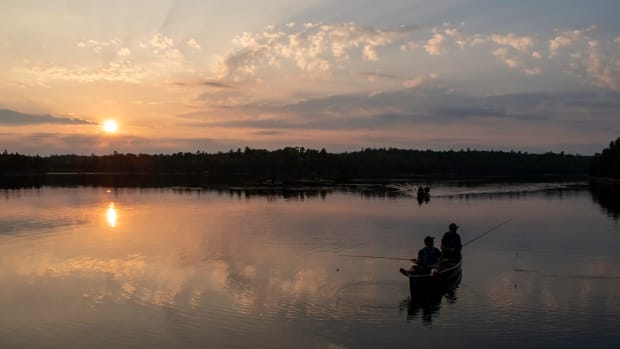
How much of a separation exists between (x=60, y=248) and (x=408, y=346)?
25.4 meters

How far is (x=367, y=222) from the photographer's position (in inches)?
1943

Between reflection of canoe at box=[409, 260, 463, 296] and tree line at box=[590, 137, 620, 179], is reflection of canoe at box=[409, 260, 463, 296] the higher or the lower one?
the lower one

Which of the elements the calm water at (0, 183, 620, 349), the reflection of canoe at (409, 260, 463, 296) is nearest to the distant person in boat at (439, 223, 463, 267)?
the calm water at (0, 183, 620, 349)

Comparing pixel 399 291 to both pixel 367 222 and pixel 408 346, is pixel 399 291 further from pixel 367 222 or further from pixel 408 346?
pixel 367 222

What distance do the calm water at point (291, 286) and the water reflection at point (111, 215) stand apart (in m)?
0.79

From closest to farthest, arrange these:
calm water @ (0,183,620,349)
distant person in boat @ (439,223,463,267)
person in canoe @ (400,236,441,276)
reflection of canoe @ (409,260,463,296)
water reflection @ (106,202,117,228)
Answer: calm water @ (0,183,620,349), reflection of canoe @ (409,260,463,296), person in canoe @ (400,236,441,276), distant person in boat @ (439,223,463,267), water reflection @ (106,202,117,228)

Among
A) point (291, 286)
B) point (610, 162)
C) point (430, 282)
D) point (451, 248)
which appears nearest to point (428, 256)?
point (430, 282)

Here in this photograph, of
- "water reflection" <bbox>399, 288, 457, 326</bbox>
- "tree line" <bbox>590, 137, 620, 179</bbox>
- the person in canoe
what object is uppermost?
"tree line" <bbox>590, 137, 620, 179</bbox>

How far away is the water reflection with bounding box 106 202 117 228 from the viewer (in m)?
49.1

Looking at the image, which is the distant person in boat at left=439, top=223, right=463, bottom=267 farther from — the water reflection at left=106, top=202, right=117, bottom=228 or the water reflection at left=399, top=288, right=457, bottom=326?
the water reflection at left=106, top=202, right=117, bottom=228

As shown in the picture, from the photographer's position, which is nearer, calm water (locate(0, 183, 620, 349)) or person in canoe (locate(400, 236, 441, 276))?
calm water (locate(0, 183, 620, 349))

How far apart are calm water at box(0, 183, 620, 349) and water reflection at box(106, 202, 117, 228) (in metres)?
0.79

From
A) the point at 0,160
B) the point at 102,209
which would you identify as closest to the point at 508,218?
the point at 102,209

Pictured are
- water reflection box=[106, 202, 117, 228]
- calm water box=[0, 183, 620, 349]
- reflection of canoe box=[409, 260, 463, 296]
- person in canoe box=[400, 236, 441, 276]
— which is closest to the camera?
calm water box=[0, 183, 620, 349]
